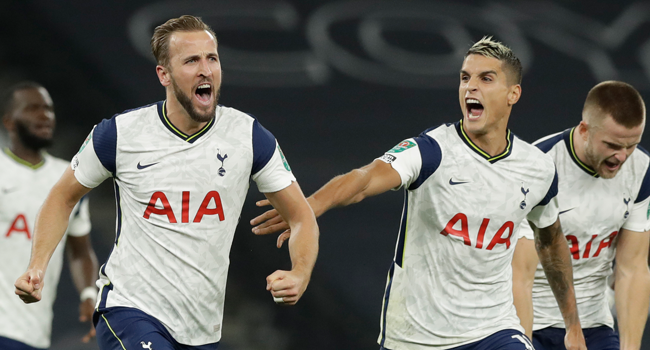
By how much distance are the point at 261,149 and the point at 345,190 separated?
1.67 feet

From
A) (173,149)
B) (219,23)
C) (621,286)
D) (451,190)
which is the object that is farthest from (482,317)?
(219,23)

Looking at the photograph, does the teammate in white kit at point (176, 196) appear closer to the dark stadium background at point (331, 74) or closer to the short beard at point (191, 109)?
the short beard at point (191, 109)

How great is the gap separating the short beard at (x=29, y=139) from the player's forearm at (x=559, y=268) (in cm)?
386

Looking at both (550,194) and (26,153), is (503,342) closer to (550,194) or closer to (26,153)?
(550,194)

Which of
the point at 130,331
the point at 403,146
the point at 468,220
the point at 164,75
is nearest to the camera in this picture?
the point at 130,331

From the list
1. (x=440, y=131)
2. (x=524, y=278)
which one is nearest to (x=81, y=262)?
(x=440, y=131)

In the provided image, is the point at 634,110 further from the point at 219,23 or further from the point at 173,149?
the point at 219,23

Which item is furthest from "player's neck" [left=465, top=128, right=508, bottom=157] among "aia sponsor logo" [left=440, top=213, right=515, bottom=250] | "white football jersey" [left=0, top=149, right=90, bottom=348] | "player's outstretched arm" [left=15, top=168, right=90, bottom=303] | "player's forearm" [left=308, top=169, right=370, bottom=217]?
"white football jersey" [left=0, top=149, right=90, bottom=348]

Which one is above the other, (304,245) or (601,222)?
(601,222)

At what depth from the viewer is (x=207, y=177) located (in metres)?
4.45

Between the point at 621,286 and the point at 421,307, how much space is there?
5.73ft

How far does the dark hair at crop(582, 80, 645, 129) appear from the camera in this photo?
5449 millimetres

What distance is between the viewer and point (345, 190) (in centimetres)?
434

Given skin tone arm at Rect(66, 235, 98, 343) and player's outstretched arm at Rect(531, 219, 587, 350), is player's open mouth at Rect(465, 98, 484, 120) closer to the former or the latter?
player's outstretched arm at Rect(531, 219, 587, 350)
